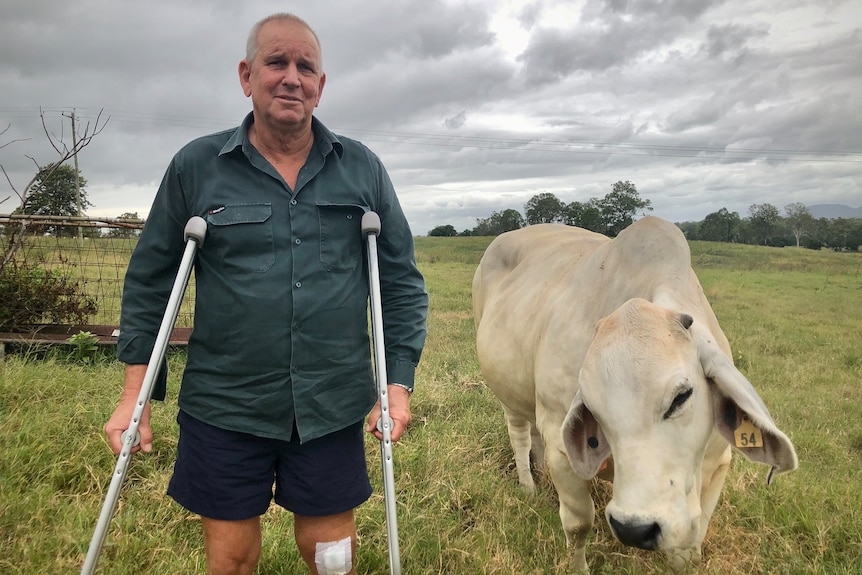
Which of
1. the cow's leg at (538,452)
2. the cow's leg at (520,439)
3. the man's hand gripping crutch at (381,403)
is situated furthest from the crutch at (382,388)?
the cow's leg at (538,452)

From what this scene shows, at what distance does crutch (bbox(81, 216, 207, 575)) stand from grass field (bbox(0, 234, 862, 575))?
116 cm

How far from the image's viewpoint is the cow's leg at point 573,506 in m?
3.59

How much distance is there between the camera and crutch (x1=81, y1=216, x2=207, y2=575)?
2406mm

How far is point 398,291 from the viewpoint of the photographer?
9.85 feet

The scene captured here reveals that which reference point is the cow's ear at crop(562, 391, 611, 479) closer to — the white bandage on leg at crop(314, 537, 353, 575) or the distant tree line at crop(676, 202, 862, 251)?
the white bandage on leg at crop(314, 537, 353, 575)

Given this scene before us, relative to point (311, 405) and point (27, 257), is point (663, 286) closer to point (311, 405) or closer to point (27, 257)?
point (311, 405)

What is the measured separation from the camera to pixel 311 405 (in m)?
2.61

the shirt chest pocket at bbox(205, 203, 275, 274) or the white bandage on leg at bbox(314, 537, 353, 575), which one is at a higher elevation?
the shirt chest pocket at bbox(205, 203, 275, 274)

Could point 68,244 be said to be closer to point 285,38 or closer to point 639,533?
point 285,38

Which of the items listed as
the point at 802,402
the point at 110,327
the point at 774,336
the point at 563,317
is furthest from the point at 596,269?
the point at 774,336

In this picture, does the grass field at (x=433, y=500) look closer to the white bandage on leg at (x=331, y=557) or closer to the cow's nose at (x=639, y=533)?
the white bandage on leg at (x=331, y=557)

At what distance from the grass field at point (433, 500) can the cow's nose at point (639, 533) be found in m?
1.24

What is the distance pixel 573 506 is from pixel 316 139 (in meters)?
2.44

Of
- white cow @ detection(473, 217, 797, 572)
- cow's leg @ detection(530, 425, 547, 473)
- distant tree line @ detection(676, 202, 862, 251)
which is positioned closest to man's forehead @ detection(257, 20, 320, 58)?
white cow @ detection(473, 217, 797, 572)
